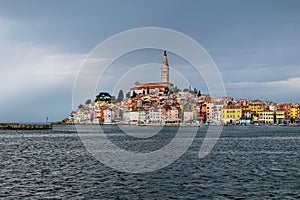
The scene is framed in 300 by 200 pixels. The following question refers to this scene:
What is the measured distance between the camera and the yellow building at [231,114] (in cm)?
17769

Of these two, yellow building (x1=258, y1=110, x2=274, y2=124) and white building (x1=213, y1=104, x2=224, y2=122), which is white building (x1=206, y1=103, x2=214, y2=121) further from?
yellow building (x1=258, y1=110, x2=274, y2=124)

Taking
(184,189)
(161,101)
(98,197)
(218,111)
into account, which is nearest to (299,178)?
(184,189)

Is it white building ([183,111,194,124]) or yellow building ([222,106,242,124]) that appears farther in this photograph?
white building ([183,111,194,124])

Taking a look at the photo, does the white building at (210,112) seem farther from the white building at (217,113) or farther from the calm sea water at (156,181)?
the calm sea water at (156,181)

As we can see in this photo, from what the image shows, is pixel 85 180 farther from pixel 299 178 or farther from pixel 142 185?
pixel 299 178

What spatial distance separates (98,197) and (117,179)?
206 inches

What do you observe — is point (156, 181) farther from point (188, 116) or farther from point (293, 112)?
point (293, 112)

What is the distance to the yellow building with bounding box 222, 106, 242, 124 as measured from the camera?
583ft

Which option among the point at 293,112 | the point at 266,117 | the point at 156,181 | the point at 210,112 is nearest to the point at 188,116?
the point at 210,112

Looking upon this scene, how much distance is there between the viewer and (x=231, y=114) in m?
179

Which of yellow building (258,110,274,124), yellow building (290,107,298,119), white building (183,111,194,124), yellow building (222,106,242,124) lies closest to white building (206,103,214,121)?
yellow building (222,106,242,124)

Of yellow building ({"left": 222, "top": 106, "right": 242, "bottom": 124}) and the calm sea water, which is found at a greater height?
yellow building ({"left": 222, "top": 106, "right": 242, "bottom": 124})

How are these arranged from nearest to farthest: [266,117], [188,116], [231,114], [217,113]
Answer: [217,113]
[231,114]
[188,116]
[266,117]

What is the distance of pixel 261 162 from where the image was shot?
114 ft
